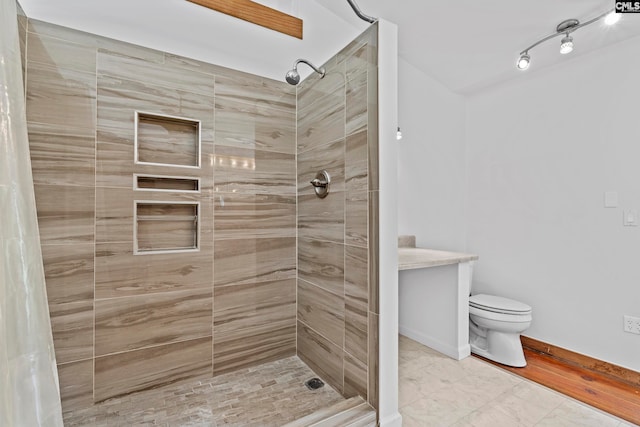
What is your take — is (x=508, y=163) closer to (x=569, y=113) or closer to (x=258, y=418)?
(x=569, y=113)

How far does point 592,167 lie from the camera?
2.22 m

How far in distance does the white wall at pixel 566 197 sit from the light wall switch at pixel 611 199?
0.03 meters

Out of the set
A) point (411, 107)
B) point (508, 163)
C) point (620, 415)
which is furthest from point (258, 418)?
point (508, 163)

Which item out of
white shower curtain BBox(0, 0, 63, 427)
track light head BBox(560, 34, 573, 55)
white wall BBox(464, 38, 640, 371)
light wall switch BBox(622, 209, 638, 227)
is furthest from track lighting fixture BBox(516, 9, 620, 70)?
white shower curtain BBox(0, 0, 63, 427)

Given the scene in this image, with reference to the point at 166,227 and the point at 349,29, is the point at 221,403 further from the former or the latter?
the point at 349,29

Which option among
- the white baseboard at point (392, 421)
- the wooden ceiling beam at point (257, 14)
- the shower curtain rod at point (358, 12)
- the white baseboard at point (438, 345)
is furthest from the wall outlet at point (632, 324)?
the wooden ceiling beam at point (257, 14)

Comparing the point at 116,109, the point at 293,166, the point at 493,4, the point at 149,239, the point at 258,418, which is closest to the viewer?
the point at 258,418

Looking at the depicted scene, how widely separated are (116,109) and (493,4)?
7.93 feet

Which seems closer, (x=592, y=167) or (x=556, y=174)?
(x=592, y=167)

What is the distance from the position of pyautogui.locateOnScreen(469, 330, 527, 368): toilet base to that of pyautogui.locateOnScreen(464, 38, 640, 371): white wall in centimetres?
49

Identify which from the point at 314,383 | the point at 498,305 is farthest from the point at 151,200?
the point at 498,305

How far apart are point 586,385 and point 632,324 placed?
54 centimetres

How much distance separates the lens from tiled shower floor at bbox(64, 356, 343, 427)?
1.43 m

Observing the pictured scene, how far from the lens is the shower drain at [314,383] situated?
1728 mm
